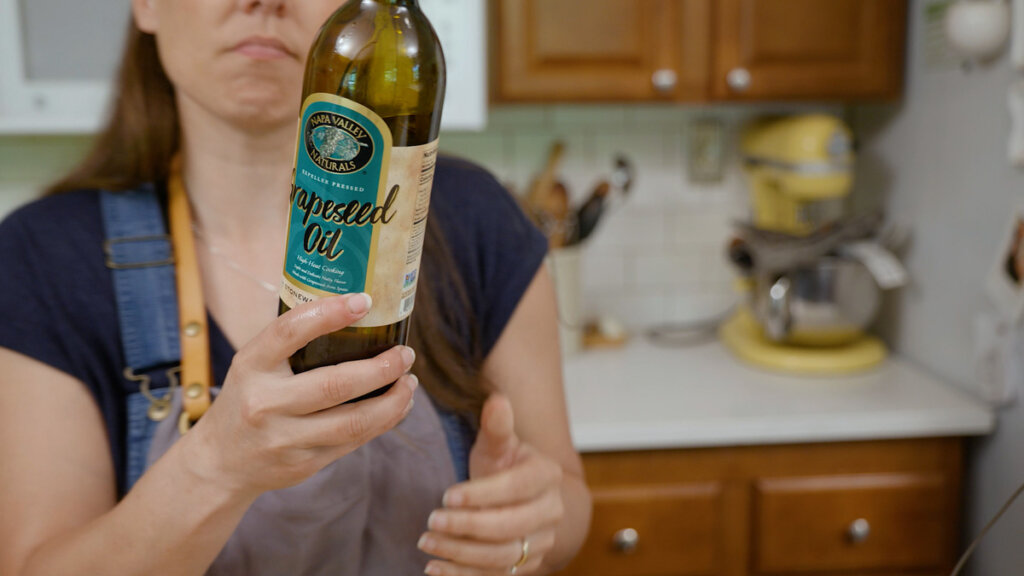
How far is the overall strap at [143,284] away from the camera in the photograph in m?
0.80

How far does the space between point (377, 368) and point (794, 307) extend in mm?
1359

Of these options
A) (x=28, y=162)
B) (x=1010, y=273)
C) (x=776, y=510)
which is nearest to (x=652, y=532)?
(x=776, y=510)

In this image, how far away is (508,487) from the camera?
0.67m

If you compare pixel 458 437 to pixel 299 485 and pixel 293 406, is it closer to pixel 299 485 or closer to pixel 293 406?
pixel 299 485

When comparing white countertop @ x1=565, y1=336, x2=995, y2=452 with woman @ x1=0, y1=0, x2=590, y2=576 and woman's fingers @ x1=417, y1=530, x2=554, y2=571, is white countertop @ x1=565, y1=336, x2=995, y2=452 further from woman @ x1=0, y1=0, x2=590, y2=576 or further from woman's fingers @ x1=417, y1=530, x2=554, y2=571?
woman's fingers @ x1=417, y1=530, x2=554, y2=571

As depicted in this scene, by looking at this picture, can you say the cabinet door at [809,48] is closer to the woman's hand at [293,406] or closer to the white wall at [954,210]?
the white wall at [954,210]

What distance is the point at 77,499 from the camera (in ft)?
2.43

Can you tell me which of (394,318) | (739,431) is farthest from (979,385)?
(394,318)

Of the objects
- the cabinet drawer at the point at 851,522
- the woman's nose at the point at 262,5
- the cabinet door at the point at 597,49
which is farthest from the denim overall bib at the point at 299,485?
the cabinet door at the point at 597,49

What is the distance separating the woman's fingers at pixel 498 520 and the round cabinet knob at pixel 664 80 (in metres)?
1.19

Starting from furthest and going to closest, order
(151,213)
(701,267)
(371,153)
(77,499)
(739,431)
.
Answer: (701,267)
(739,431)
(151,213)
(77,499)
(371,153)

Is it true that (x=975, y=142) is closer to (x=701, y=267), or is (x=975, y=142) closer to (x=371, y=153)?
(x=701, y=267)

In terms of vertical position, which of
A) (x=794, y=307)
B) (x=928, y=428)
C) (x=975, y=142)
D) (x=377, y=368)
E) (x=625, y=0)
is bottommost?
(x=928, y=428)

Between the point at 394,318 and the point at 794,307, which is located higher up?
the point at 394,318
